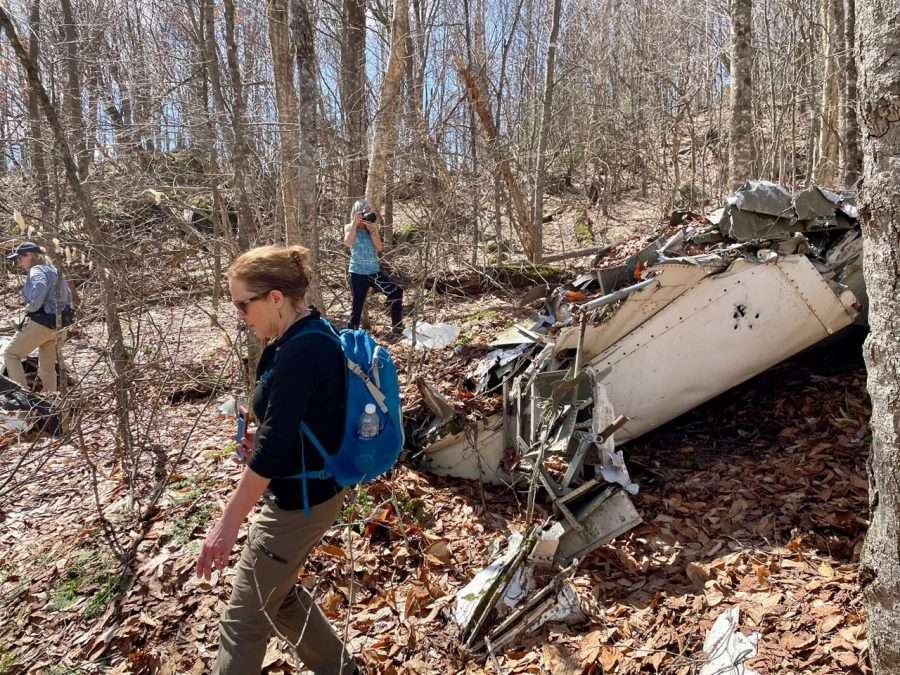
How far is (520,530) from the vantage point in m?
4.08

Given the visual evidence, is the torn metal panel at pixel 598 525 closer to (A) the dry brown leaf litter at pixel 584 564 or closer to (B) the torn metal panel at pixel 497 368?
(A) the dry brown leaf litter at pixel 584 564

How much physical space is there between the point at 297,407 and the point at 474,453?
2.70m

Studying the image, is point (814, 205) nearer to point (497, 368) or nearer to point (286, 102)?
point (497, 368)

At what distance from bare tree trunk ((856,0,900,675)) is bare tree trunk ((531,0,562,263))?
8.42 m

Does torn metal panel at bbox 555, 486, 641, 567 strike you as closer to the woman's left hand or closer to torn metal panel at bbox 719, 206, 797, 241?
the woman's left hand

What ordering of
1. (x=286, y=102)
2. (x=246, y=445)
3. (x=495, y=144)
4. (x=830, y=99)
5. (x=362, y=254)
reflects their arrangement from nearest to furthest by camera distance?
(x=246, y=445) < (x=286, y=102) < (x=362, y=254) < (x=495, y=144) < (x=830, y=99)

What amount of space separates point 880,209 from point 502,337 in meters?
3.69

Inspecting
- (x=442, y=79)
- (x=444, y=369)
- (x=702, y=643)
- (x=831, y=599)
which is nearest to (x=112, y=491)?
(x=444, y=369)

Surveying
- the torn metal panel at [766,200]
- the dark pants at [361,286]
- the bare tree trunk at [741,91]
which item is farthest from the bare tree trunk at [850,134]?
the dark pants at [361,286]

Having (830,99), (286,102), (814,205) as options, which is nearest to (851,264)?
(814,205)

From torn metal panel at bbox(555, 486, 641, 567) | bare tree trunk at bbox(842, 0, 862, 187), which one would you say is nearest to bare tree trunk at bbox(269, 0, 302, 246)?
torn metal panel at bbox(555, 486, 641, 567)

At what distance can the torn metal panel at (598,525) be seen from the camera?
367 cm

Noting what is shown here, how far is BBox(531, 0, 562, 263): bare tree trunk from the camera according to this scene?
10.2m

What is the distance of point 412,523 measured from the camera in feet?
13.8
